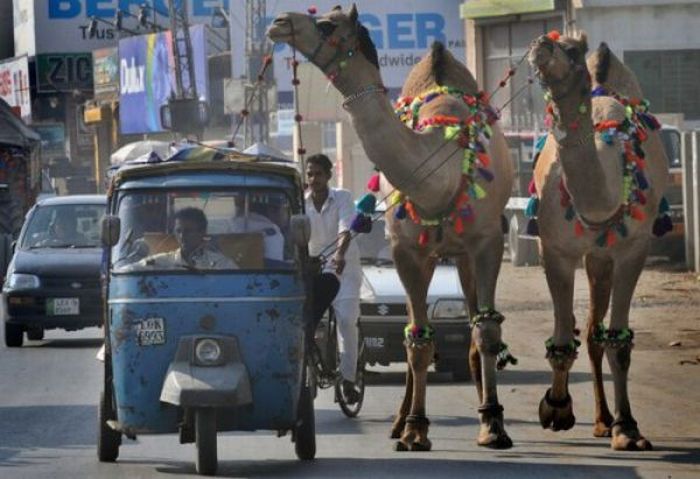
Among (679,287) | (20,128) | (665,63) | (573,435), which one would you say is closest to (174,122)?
(679,287)

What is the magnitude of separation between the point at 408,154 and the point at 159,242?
181 cm

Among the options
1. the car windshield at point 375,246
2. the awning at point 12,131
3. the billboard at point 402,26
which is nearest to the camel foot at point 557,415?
the car windshield at point 375,246

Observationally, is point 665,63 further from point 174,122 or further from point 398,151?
point 398,151

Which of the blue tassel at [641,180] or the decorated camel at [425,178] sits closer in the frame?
the decorated camel at [425,178]

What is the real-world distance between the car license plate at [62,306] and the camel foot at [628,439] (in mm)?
11274

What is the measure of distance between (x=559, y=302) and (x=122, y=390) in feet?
11.3

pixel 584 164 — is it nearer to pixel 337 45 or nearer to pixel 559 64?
pixel 559 64

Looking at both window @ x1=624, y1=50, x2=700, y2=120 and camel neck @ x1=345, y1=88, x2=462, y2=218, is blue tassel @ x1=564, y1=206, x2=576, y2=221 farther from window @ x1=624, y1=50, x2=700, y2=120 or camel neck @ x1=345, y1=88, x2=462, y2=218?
window @ x1=624, y1=50, x2=700, y2=120

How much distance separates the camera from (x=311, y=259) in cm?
1268

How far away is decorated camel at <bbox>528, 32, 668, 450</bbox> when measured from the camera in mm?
12953

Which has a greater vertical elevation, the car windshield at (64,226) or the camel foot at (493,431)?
the car windshield at (64,226)

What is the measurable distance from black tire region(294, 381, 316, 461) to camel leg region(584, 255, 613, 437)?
2.46m

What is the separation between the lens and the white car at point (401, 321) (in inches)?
725

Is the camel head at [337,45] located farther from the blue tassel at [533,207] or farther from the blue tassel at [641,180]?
the blue tassel at [641,180]
